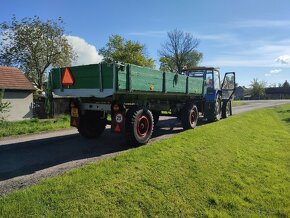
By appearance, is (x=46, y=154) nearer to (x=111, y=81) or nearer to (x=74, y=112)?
(x=74, y=112)

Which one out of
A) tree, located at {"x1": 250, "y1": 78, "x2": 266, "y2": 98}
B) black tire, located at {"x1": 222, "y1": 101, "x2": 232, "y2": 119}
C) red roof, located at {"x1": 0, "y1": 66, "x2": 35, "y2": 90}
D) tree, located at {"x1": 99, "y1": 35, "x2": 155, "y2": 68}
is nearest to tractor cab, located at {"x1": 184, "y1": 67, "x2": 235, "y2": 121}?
black tire, located at {"x1": 222, "y1": 101, "x2": 232, "y2": 119}

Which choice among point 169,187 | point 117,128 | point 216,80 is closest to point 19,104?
point 216,80

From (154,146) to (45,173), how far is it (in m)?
3.14

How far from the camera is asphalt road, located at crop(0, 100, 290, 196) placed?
5.64 m

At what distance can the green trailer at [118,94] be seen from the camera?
7297 millimetres

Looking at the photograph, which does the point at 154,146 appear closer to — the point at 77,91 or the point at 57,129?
the point at 77,91

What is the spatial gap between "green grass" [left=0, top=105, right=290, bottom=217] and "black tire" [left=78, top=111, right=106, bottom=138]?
7.08 feet

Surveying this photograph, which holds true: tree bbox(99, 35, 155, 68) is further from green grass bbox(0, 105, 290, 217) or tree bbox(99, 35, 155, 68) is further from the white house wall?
green grass bbox(0, 105, 290, 217)

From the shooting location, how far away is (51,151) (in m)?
7.70

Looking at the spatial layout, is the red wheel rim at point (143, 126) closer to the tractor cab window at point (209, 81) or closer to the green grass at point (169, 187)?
the green grass at point (169, 187)

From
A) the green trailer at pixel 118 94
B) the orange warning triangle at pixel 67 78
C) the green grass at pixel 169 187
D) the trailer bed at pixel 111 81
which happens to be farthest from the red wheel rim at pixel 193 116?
the orange warning triangle at pixel 67 78

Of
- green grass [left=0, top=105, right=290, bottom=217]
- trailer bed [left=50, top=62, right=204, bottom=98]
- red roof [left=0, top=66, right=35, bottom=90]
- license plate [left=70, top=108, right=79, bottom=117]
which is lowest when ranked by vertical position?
green grass [left=0, top=105, right=290, bottom=217]

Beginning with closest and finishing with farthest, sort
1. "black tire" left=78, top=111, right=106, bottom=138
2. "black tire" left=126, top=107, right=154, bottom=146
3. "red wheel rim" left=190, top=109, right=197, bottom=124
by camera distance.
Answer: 1. "black tire" left=126, top=107, right=154, bottom=146
2. "black tire" left=78, top=111, right=106, bottom=138
3. "red wheel rim" left=190, top=109, right=197, bottom=124

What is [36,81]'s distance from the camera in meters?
38.9
